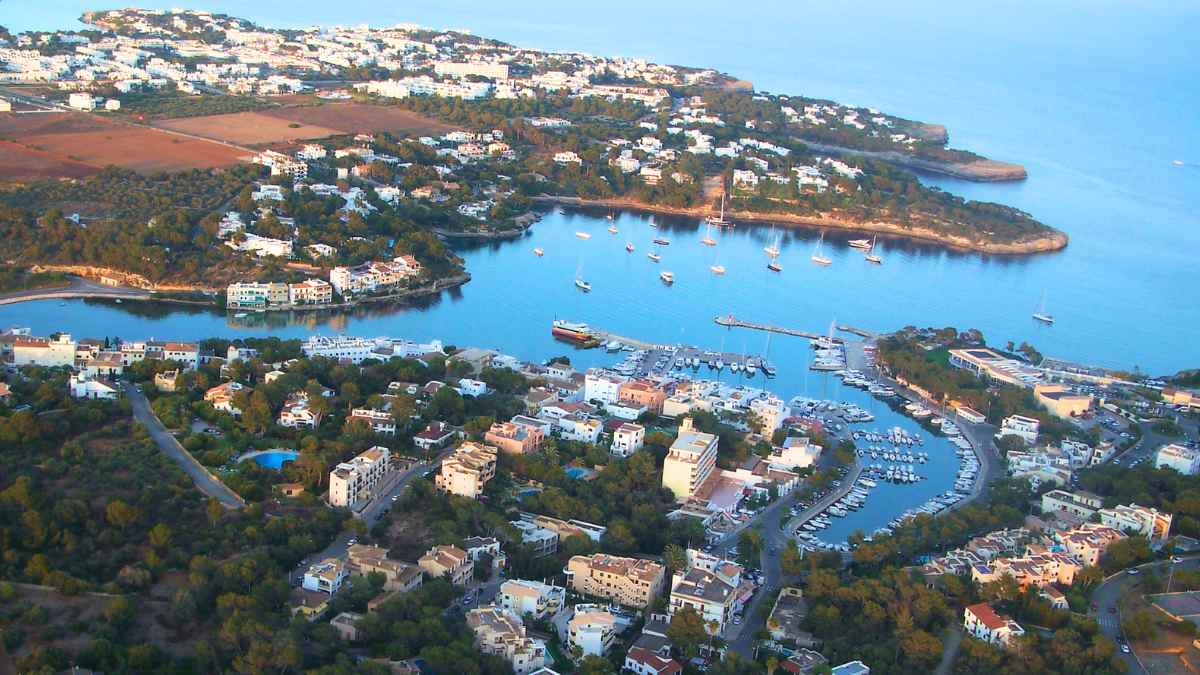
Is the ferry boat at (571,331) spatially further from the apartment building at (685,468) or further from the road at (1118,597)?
the road at (1118,597)

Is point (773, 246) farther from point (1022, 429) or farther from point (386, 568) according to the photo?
point (386, 568)

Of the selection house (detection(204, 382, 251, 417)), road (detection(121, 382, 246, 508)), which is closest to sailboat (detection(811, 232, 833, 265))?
house (detection(204, 382, 251, 417))

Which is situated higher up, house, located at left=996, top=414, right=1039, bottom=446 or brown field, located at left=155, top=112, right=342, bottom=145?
brown field, located at left=155, top=112, right=342, bottom=145

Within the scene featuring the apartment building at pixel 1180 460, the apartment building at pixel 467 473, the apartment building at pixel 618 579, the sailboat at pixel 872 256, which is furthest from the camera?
the sailboat at pixel 872 256

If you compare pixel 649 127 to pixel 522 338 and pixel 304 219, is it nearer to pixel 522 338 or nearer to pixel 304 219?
pixel 304 219

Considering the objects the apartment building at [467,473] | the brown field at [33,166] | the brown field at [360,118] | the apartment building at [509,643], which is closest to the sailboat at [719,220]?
the brown field at [360,118]

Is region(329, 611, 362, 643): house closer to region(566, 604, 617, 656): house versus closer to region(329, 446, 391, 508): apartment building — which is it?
region(566, 604, 617, 656): house

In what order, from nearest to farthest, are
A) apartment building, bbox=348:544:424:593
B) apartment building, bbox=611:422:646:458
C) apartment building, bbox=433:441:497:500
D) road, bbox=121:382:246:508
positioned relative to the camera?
apartment building, bbox=348:544:424:593 < road, bbox=121:382:246:508 < apartment building, bbox=433:441:497:500 < apartment building, bbox=611:422:646:458
